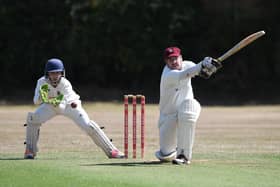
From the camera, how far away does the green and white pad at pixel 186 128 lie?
1030cm

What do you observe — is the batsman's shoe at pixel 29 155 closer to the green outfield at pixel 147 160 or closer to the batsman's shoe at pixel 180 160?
the green outfield at pixel 147 160

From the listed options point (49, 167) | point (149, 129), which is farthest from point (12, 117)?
point (49, 167)

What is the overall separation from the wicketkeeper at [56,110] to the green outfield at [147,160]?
0.67ft

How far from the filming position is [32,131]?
11.5 meters

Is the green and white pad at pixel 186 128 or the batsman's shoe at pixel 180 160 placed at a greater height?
the green and white pad at pixel 186 128

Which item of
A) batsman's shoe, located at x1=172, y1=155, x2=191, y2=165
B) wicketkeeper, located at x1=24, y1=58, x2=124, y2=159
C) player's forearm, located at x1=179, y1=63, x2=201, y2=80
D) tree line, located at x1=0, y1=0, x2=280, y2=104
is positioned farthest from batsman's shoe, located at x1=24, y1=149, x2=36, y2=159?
tree line, located at x1=0, y1=0, x2=280, y2=104

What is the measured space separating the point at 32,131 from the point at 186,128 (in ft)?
7.61

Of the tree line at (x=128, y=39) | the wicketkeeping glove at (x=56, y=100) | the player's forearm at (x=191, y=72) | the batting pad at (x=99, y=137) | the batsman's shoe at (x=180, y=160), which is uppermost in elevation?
the tree line at (x=128, y=39)

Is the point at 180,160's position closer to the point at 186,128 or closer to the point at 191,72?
the point at 186,128

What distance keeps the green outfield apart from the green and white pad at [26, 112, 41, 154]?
162 millimetres

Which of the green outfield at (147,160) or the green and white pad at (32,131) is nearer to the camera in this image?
the green outfield at (147,160)

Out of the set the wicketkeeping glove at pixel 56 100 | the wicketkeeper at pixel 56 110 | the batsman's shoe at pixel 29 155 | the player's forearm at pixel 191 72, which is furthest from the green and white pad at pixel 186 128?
the batsman's shoe at pixel 29 155

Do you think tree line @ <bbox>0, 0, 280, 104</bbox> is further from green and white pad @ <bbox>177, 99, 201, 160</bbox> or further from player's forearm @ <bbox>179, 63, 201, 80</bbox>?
player's forearm @ <bbox>179, 63, 201, 80</bbox>

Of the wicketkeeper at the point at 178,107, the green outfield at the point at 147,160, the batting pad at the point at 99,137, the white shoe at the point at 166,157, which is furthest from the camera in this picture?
the batting pad at the point at 99,137
